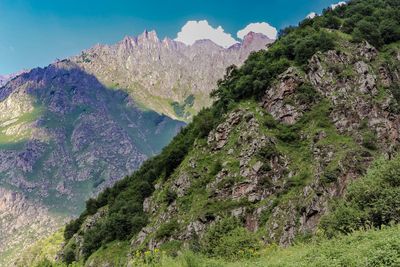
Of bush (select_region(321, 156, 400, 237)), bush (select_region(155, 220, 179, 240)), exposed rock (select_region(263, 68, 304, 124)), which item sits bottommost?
bush (select_region(321, 156, 400, 237))

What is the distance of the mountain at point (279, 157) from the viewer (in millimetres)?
56000

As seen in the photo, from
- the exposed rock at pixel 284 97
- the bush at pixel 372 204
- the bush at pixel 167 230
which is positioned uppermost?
the exposed rock at pixel 284 97

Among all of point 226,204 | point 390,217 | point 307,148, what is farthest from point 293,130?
point 390,217

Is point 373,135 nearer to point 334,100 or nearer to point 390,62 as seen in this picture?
point 334,100

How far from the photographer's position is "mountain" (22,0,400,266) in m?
56.0

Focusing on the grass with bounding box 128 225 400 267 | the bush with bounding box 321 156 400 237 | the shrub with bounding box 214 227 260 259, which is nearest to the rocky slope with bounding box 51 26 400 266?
the shrub with bounding box 214 227 260 259

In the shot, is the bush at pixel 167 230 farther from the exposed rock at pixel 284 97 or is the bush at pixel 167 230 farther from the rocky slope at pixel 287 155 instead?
the exposed rock at pixel 284 97

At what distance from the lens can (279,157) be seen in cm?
6944

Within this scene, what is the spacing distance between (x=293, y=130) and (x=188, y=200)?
75.0 feet

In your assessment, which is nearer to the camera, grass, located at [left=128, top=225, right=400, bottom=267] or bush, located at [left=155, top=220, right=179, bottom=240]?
grass, located at [left=128, top=225, right=400, bottom=267]

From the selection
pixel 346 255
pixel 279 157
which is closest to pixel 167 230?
pixel 279 157

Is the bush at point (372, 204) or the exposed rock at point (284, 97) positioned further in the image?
the exposed rock at point (284, 97)

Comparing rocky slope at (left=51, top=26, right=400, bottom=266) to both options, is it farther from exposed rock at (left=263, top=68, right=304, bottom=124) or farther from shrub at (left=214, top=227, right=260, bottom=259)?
shrub at (left=214, top=227, right=260, bottom=259)

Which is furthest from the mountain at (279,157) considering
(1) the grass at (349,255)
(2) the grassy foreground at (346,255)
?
(2) the grassy foreground at (346,255)
